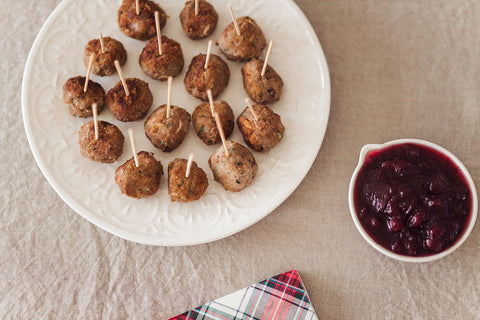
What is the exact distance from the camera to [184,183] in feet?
7.68

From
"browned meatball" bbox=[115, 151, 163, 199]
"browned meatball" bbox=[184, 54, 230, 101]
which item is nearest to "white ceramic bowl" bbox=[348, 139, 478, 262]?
"browned meatball" bbox=[184, 54, 230, 101]

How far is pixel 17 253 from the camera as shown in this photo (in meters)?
2.61

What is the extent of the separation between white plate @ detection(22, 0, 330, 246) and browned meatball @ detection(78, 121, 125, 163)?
0.10 meters

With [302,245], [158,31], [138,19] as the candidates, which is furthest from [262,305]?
[138,19]

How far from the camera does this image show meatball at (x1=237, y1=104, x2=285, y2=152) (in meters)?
2.41

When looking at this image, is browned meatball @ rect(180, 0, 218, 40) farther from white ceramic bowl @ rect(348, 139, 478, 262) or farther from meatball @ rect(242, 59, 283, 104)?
white ceramic bowl @ rect(348, 139, 478, 262)

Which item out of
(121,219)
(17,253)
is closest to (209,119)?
(121,219)

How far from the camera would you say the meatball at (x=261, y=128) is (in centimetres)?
241

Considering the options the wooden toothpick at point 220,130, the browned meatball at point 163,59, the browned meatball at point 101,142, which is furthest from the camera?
the browned meatball at point 163,59

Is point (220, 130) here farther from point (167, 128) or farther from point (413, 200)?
point (413, 200)

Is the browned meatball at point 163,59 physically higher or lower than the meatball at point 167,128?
higher

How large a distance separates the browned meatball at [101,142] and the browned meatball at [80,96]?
88mm

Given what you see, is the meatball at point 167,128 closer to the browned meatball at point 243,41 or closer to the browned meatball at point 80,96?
the browned meatball at point 80,96

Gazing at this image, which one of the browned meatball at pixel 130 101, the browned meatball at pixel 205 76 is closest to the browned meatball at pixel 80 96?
the browned meatball at pixel 130 101
